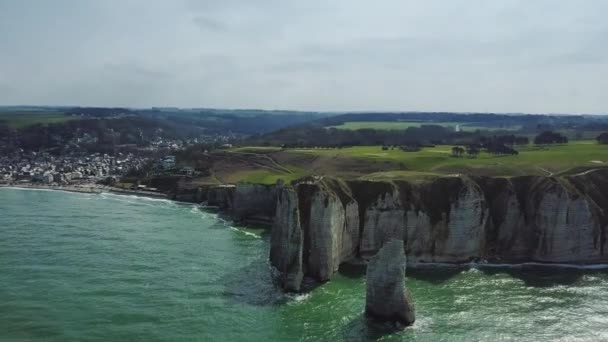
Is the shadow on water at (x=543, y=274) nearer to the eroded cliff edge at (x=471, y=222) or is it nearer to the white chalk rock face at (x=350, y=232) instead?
the eroded cliff edge at (x=471, y=222)

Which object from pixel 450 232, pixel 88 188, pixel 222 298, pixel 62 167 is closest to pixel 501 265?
pixel 450 232

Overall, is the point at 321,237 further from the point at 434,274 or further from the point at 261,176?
the point at 261,176

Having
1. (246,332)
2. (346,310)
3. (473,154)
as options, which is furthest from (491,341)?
(473,154)

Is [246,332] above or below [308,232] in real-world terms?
below

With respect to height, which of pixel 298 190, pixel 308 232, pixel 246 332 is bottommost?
pixel 246 332

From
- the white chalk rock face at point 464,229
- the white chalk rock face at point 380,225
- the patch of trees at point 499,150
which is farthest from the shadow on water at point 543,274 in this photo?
the patch of trees at point 499,150

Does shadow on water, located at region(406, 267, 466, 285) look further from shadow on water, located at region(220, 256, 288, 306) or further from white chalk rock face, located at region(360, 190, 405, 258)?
shadow on water, located at region(220, 256, 288, 306)

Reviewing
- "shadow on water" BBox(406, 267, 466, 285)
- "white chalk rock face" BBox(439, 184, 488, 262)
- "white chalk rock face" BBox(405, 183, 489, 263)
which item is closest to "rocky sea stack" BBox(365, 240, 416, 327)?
"shadow on water" BBox(406, 267, 466, 285)

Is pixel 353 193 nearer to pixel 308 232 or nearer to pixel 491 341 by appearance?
pixel 308 232
